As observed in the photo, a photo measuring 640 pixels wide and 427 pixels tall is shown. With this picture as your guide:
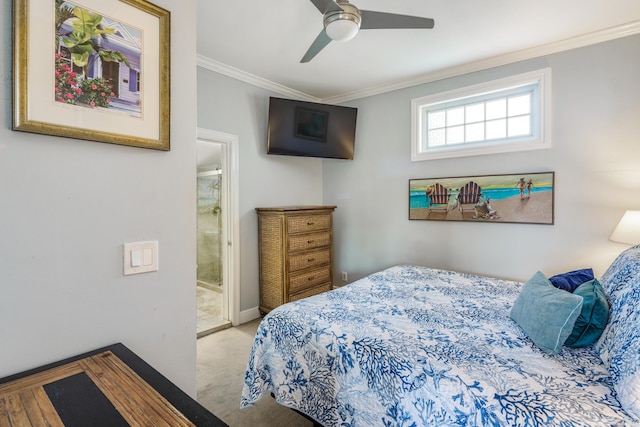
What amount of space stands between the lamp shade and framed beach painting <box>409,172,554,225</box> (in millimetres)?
481

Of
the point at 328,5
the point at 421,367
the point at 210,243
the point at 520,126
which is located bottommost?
the point at 421,367

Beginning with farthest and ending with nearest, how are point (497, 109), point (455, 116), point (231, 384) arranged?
point (455, 116)
point (497, 109)
point (231, 384)

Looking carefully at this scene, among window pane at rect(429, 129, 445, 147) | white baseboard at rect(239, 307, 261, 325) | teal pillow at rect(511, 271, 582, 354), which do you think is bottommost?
white baseboard at rect(239, 307, 261, 325)

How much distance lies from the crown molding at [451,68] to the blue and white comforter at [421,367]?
223 centimetres

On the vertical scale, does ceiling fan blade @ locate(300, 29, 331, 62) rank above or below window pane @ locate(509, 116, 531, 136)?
above

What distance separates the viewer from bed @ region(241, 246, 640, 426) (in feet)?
3.32

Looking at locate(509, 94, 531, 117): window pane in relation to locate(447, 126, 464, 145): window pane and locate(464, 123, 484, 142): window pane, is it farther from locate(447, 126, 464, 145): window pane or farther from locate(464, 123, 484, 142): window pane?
locate(447, 126, 464, 145): window pane

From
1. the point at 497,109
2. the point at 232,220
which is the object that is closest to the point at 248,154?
the point at 232,220

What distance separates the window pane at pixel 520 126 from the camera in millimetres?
2861

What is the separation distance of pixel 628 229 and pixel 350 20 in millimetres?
2451

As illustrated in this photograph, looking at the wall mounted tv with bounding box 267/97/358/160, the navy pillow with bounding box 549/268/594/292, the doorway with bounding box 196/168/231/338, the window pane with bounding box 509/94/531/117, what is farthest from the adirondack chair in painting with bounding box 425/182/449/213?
the doorway with bounding box 196/168/231/338

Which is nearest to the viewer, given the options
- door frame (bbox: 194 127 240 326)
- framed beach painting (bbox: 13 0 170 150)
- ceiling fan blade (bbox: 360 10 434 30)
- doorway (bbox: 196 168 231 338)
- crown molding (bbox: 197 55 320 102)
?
framed beach painting (bbox: 13 0 170 150)

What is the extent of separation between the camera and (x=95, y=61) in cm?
96

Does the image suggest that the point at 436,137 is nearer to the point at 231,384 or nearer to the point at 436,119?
the point at 436,119
